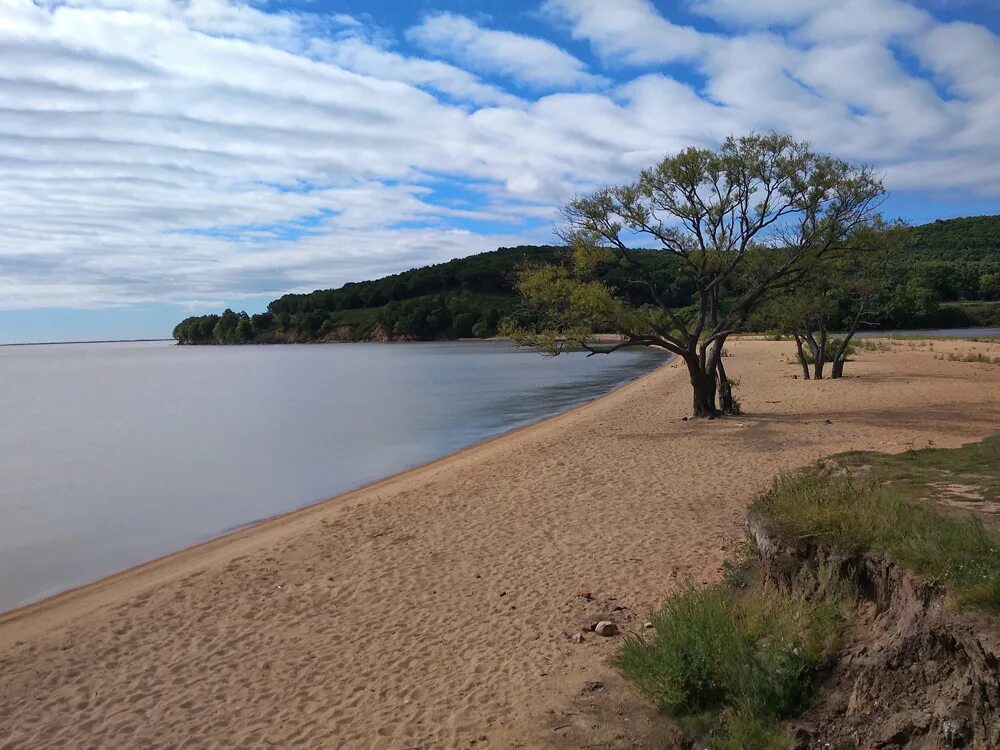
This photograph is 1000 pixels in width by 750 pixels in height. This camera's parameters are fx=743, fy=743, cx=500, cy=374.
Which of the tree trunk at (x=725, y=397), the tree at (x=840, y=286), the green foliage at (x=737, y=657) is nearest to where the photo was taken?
the green foliage at (x=737, y=657)

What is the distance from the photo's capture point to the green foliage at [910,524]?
4.05 meters

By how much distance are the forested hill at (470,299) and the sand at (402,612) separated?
47101mm

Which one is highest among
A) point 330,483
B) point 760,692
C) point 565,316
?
point 565,316

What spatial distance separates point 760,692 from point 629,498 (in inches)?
257

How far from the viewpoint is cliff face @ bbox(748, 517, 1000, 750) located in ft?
11.5

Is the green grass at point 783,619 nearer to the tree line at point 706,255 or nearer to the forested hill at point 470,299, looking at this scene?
the tree line at point 706,255

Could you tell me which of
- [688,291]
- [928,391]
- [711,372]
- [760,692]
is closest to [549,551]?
[760,692]

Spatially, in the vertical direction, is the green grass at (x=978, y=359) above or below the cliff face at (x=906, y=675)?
below

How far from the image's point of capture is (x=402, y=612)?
23.6ft

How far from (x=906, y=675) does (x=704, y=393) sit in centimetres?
1502

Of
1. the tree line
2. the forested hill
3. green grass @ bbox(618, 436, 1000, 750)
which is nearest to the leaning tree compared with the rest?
the tree line

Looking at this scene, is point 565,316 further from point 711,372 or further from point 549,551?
point 549,551

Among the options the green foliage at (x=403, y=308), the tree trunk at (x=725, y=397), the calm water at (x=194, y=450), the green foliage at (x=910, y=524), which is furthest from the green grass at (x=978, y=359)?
the green foliage at (x=403, y=308)

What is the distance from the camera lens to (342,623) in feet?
23.1
